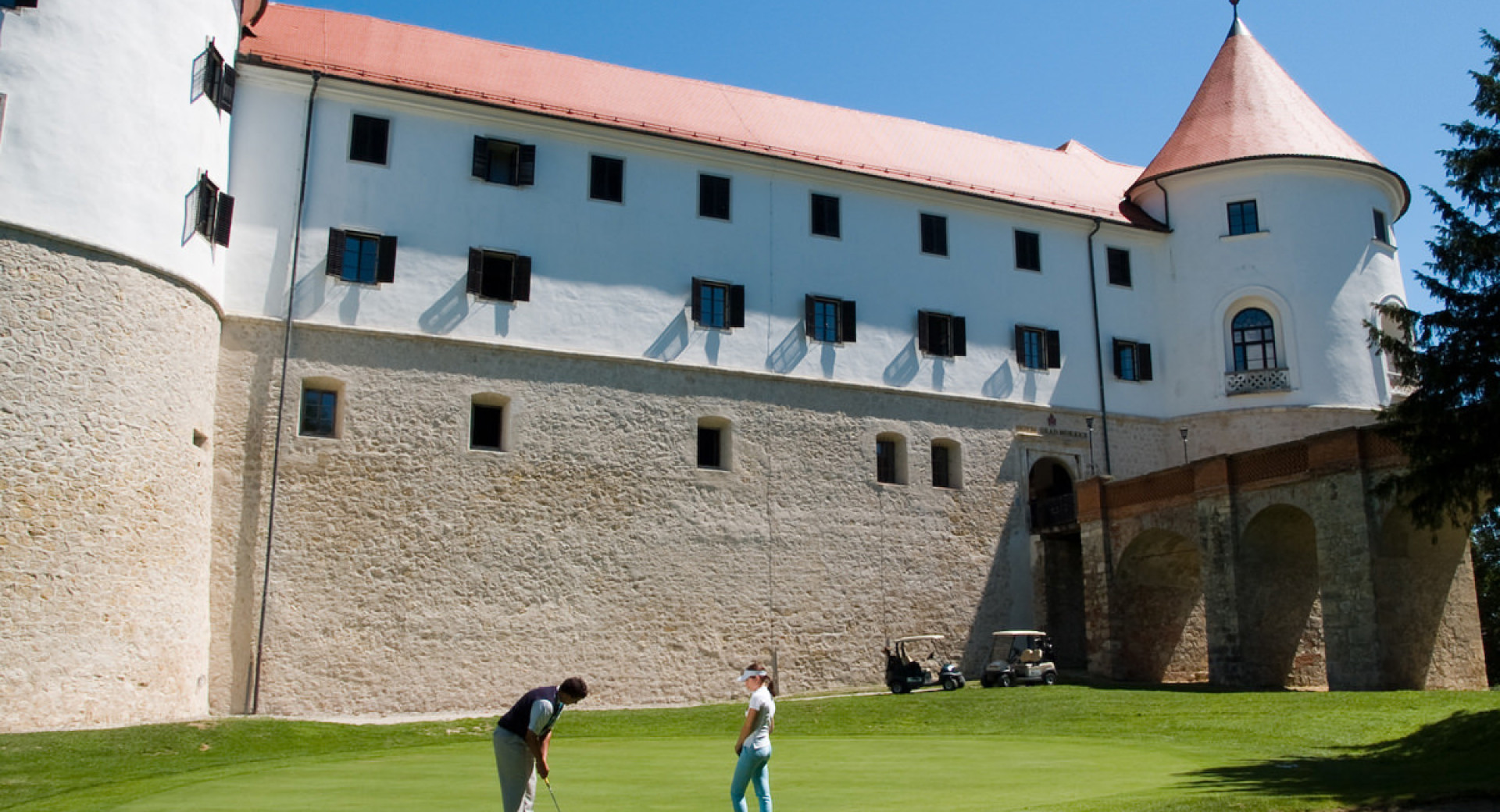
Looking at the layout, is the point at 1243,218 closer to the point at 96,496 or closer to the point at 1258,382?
the point at 1258,382

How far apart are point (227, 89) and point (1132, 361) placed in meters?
22.6

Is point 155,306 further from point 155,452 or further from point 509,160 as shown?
point 509,160

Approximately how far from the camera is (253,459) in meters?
24.9

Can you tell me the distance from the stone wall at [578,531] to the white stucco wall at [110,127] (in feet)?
9.57

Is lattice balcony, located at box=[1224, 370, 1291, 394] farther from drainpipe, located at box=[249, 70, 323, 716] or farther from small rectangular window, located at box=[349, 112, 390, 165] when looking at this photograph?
drainpipe, located at box=[249, 70, 323, 716]

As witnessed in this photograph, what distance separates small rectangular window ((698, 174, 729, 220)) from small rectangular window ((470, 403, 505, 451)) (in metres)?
6.69

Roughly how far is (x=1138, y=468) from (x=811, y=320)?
969 centimetres

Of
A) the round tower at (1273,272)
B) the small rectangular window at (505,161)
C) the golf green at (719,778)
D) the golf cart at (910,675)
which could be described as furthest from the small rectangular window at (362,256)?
the round tower at (1273,272)

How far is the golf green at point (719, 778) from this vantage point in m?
12.0

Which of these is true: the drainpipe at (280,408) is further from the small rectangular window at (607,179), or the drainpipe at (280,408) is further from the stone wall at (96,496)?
the small rectangular window at (607,179)

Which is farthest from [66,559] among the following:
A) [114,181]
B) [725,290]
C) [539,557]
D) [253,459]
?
[725,290]

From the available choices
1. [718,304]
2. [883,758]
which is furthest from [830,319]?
[883,758]

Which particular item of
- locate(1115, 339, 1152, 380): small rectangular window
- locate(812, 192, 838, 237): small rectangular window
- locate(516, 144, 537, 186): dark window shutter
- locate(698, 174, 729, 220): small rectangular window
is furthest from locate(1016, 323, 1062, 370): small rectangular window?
locate(516, 144, 537, 186): dark window shutter

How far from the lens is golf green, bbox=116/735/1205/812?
12039 millimetres
